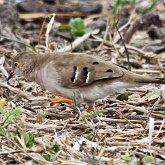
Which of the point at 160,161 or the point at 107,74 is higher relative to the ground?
the point at 107,74

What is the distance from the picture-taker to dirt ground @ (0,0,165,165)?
5.65 meters

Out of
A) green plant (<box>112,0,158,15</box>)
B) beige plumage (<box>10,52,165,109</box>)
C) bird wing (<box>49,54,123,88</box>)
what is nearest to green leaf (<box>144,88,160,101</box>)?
beige plumage (<box>10,52,165,109</box>)

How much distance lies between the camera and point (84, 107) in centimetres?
735

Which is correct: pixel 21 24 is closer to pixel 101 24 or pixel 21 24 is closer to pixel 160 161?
pixel 101 24

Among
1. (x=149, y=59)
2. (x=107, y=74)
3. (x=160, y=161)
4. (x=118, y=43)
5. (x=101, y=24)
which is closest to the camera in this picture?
(x=160, y=161)

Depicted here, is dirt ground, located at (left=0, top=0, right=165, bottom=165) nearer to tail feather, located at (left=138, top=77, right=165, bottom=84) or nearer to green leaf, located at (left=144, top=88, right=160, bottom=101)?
green leaf, located at (left=144, top=88, right=160, bottom=101)

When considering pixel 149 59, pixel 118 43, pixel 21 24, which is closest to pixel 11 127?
pixel 149 59

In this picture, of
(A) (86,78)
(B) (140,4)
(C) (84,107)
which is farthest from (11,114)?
(B) (140,4)

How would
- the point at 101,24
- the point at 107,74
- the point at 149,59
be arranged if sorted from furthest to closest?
the point at 101,24 < the point at 149,59 < the point at 107,74

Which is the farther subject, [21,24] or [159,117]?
[21,24]

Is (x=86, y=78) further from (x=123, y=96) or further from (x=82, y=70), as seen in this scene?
(x=123, y=96)

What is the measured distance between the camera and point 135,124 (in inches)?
255

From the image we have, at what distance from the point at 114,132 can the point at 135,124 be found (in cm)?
30

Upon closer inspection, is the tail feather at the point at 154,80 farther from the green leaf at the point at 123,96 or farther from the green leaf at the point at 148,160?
the green leaf at the point at 148,160
